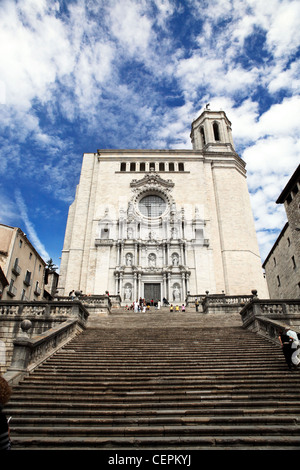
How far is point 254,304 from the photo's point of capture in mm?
12617

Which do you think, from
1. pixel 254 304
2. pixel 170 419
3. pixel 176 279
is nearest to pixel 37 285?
pixel 176 279

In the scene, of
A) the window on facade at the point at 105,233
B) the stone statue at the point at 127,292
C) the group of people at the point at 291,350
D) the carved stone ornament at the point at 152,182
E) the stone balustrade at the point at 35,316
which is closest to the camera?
the group of people at the point at 291,350

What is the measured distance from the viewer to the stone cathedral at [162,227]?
2691 centimetres

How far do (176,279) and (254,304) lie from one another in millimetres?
14530

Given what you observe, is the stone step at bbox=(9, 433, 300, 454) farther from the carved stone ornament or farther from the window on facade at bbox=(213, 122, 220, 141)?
the window on facade at bbox=(213, 122, 220, 141)

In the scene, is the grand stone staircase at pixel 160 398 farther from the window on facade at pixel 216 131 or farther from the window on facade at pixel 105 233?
the window on facade at pixel 216 131

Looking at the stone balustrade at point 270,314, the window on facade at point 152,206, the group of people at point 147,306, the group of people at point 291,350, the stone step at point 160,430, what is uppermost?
the window on facade at point 152,206

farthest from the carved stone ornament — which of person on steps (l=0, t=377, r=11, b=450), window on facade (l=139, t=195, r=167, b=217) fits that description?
person on steps (l=0, t=377, r=11, b=450)

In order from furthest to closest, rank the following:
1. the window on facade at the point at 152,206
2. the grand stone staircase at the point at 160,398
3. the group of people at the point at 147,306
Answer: the window on facade at the point at 152,206 → the group of people at the point at 147,306 → the grand stone staircase at the point at 160,398

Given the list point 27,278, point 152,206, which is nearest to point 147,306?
point 152,206

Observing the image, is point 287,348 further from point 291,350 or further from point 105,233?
point 105,233

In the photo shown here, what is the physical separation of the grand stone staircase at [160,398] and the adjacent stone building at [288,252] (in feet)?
55.8

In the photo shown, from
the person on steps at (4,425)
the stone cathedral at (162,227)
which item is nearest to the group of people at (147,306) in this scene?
the stone cathedral at (162,227)
